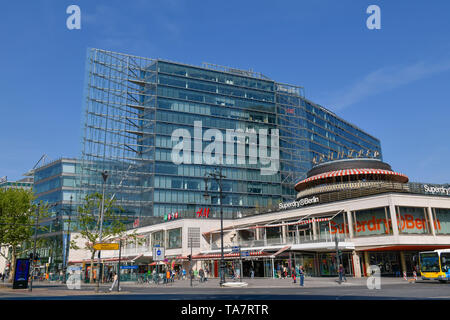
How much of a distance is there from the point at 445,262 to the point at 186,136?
2598 inches

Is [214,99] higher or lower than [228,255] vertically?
higher

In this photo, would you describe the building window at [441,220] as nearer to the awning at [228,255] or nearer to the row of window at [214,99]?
the awning at [228,255]

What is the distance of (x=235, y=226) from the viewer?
200 feet

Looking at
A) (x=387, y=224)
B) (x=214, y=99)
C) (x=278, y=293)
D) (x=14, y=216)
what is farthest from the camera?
(x=214, y=99)

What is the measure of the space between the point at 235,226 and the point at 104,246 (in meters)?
33.6

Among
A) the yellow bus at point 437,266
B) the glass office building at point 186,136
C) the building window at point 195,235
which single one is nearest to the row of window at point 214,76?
the glass office building at point 186,136

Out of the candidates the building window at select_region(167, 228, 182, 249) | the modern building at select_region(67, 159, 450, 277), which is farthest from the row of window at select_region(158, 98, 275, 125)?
the modern building at select_region(67, 159, 450, 277)

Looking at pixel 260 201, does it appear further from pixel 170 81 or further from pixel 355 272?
pixel 355 272

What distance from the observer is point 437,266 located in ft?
110

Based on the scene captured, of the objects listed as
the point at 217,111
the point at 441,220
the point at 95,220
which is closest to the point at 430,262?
the point at 441,220

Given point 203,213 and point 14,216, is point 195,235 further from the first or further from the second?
point 14,216

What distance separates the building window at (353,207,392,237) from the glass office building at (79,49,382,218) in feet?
147

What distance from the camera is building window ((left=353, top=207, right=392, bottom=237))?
42094 mm

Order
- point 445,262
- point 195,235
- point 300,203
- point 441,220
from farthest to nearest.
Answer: point 195,235 → point 300,203 → point 441,220 → point 445,262
